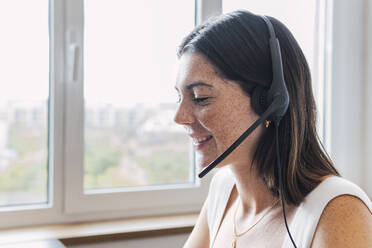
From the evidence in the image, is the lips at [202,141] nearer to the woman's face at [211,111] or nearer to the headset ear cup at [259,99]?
the woman's face at [211,111]

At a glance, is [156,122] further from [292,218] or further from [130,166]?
[292,218]

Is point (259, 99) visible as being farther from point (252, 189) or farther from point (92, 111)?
point (92, 111)

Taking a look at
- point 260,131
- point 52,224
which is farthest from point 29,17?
point 260,131

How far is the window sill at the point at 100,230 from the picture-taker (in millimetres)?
1256

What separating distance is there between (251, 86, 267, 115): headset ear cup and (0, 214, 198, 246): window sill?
0.66 metres

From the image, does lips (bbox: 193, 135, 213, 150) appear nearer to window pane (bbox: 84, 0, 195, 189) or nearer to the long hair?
the long hair

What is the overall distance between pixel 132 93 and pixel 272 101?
2.54 ft

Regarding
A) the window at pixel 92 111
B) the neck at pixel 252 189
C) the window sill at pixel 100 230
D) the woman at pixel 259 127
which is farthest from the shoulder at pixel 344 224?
the window at pixel 92 111

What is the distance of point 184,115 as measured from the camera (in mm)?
910

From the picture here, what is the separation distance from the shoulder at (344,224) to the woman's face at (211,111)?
206mm

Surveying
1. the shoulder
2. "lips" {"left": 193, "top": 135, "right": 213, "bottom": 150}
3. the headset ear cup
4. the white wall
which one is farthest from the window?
the shoulder

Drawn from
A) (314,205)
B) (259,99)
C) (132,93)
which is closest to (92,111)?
(132,93)

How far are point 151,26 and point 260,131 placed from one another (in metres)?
0.78

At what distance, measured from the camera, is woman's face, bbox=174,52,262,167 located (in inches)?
34.3
